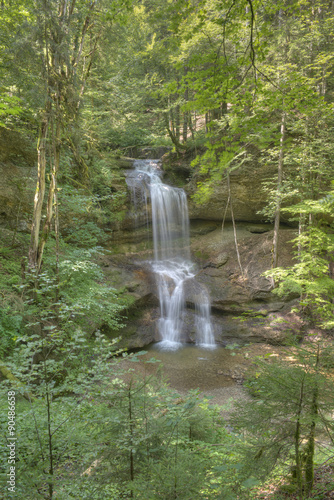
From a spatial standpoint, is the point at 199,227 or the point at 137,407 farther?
the point at 199,227

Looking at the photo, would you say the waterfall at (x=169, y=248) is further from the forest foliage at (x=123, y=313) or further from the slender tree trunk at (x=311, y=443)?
the slender tree trunk at (x=311, y=443)

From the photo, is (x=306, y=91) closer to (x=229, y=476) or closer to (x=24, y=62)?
(x=229, y=476)

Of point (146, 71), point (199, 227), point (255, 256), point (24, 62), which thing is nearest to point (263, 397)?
point (24, 62)

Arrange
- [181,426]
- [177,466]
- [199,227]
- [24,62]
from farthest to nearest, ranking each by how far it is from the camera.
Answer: [199,227] → [24,62] → [181,426] → [177,466]

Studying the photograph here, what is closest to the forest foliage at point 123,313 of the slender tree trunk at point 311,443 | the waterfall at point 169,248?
the slender tree trunk at point 311,443

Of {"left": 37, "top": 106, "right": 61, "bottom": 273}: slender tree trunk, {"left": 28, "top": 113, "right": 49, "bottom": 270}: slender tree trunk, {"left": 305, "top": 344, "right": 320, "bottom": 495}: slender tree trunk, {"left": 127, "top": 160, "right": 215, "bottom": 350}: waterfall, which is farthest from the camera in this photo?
{"left": 127, "top": 160, "right": 215, "bottom": 350}: waterfall

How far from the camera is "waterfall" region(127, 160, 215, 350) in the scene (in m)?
10.7

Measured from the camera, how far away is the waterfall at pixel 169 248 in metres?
10.7

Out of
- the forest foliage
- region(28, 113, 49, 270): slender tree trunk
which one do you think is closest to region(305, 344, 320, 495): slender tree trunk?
the forest foliage

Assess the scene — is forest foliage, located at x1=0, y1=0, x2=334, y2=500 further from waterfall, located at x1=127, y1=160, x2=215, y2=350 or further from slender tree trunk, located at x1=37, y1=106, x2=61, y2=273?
waterfall, located at x1=127, y1=160, x2=215, y2=350

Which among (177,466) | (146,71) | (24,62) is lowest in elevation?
(177,466)

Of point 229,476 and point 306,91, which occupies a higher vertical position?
point 306,91

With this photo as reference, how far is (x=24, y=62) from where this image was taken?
16.4 feet

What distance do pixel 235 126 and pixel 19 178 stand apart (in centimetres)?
641
